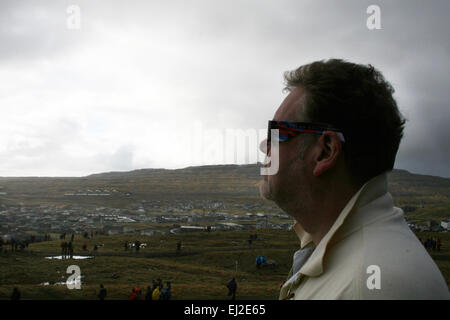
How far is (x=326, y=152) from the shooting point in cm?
176

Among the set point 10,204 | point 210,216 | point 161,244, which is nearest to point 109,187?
point 10,204

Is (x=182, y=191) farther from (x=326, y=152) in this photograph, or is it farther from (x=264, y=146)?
(x=326, y=152)

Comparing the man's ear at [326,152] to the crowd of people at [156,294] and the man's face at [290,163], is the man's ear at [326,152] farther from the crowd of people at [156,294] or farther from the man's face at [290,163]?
the crowd of people at [156,294]

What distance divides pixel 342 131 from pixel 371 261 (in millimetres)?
666

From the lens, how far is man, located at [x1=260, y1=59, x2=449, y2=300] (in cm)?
139

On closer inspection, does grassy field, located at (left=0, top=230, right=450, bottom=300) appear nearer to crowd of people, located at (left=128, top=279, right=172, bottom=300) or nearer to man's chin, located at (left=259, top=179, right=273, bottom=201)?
crowd of people, located at (left=128, top=279, right=172, bottom=300)

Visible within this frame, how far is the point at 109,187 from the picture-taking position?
163000mm

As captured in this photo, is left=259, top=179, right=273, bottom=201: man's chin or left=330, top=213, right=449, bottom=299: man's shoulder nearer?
left=330, top=213, right=449, bottom=299: man's shoulder

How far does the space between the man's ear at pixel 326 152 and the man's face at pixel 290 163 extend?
0.28ft

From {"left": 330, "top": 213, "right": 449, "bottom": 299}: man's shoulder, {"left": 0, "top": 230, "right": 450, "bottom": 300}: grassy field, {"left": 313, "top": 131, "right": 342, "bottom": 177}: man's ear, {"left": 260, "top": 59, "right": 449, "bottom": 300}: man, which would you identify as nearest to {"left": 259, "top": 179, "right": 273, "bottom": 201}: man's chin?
{"left": 260, "top": 59, "right": 449, "bottom": 300}: man

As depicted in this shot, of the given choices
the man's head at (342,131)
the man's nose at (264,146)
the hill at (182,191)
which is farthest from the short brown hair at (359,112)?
the hill at (182,191)

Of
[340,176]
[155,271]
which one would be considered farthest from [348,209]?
[155,271]
